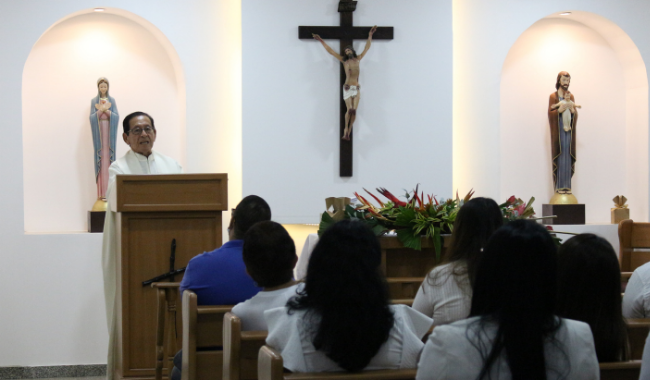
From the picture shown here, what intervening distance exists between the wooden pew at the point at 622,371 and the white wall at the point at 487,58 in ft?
15.6

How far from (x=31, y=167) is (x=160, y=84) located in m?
1.38

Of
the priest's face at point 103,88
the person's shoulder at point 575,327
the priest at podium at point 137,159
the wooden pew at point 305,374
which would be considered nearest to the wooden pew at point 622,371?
the person's shoulder at point 575,327

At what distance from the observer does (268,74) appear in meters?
6.23

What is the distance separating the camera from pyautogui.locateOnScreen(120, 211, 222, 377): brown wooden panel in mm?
3965

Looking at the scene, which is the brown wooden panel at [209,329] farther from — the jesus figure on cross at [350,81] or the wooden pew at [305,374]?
the jesus figure on cross at [350,81]

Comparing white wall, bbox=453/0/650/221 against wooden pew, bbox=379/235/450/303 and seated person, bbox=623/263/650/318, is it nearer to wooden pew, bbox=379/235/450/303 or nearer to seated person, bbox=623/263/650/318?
wooden pew, bbox=379/235/450/303

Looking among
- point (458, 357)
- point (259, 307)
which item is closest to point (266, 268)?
point (259, 307)

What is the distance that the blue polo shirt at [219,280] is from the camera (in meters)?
2.99

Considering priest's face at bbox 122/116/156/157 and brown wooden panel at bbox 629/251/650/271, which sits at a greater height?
priest's face at bbox 122/116/156/157

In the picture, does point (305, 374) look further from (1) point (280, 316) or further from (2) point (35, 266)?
(2) point (35, 266)

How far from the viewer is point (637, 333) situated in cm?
237

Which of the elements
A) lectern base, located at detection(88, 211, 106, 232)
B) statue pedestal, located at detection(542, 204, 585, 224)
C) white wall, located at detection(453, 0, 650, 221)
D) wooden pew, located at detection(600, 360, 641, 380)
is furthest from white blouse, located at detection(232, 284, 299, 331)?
statue pedestal, located at detection(542, 204, 585, 224)

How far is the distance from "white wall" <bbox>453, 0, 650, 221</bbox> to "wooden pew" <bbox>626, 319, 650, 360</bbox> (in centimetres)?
418

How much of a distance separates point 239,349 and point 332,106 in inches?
170
